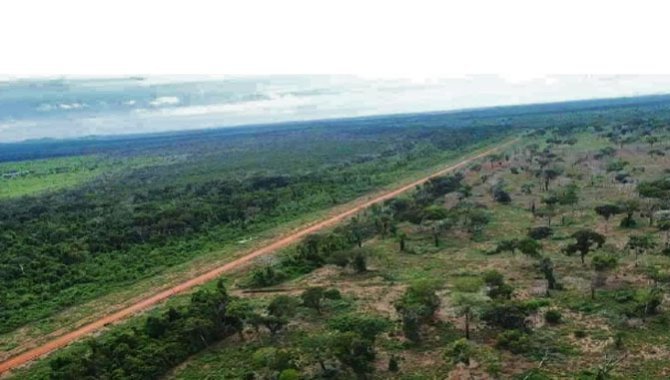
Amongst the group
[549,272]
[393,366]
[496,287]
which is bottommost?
[393,366]

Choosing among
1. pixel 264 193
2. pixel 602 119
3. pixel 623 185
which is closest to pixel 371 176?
pixel 264 193

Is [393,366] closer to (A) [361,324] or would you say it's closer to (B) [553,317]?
(A) [361,324]

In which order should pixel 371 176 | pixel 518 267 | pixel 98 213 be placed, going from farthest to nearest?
pixel 371 176 < pixel 98 213 < pixel 518 267

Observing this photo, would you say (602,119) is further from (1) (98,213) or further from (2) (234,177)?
(1) (98,213)

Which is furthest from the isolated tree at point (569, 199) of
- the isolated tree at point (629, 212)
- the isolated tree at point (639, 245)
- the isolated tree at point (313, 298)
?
the isolated tree at point (313, 298)

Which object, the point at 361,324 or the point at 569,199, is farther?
the point at 569,199

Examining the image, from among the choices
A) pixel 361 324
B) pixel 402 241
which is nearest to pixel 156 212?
pixel 402 241

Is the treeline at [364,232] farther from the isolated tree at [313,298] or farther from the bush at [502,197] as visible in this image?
the isolated tree at [313,298]

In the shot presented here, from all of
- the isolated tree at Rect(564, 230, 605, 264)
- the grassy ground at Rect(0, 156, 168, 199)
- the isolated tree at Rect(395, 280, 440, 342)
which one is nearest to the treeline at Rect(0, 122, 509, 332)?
the grassy ground at Rect(0, 156, 168, 199)
